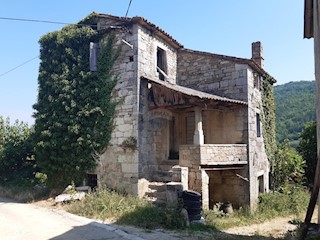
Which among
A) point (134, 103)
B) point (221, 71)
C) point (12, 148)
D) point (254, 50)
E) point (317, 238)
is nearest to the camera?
point (317, 238)

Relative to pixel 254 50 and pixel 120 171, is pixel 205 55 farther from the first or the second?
pixel 120 171

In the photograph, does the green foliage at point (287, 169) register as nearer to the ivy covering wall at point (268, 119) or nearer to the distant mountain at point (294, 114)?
the ivy covering wall at point (268, 119)

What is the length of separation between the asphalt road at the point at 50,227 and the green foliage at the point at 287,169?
11.4 meters

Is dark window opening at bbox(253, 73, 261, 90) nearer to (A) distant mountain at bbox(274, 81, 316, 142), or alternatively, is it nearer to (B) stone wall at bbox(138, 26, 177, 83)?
(B) stone wall at bbox(138, 26, 177, 83)

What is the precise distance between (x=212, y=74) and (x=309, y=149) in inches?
326

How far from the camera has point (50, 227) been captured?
23.8ft

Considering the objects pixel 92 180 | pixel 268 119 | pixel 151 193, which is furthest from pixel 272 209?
pixel 92 180

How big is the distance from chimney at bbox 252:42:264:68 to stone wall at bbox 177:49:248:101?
11.9ft

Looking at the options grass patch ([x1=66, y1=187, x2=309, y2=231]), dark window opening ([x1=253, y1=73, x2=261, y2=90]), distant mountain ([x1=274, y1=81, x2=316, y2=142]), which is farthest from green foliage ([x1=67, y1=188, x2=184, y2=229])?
distant mountain ([x1=274, y1=81, x2=316, y2=142])

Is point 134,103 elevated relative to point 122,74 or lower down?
lower down

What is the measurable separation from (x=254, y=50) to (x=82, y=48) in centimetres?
933

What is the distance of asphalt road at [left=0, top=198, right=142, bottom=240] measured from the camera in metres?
6.47

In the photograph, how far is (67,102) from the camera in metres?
11.4

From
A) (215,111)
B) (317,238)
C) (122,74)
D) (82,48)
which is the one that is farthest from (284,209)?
(82,48)
